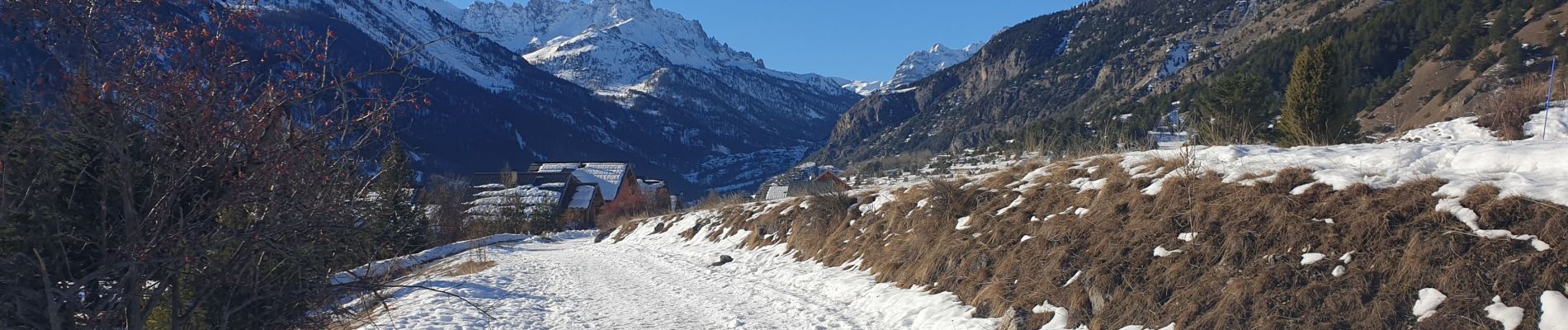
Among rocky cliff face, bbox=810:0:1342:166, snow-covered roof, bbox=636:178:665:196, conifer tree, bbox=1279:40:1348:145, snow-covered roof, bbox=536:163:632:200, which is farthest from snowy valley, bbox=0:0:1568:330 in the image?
rocky cliff face, bbox=810:0:1342:166

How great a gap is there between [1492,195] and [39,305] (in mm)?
8595

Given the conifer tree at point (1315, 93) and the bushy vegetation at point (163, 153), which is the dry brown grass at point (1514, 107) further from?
the conifer tree at point (1315, 93)

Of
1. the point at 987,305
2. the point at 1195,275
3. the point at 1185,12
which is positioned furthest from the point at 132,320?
the point at 1185,12

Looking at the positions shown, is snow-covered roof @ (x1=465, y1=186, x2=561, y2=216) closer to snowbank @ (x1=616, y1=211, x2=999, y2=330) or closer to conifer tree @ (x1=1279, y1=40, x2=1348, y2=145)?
snowbank @ (x1=616, y1=211, x2=999, y2=330)

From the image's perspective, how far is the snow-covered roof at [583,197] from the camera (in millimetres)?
61438

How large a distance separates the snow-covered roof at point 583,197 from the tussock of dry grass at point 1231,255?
54473mm

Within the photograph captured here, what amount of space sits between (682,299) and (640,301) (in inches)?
24.5

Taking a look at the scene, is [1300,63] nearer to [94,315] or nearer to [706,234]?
[706,234]

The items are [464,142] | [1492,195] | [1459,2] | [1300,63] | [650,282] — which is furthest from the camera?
[464,142]

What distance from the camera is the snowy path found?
28.1 feet

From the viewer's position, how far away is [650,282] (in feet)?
41.9

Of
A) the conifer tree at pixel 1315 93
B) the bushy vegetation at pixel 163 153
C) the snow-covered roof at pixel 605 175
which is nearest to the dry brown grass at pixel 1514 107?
the bushy vegetation at pixel 163 153

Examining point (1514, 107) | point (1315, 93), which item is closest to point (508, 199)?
point (1315, 93)

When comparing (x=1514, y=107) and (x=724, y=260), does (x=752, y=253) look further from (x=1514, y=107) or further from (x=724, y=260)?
(x=1514, y=107)
